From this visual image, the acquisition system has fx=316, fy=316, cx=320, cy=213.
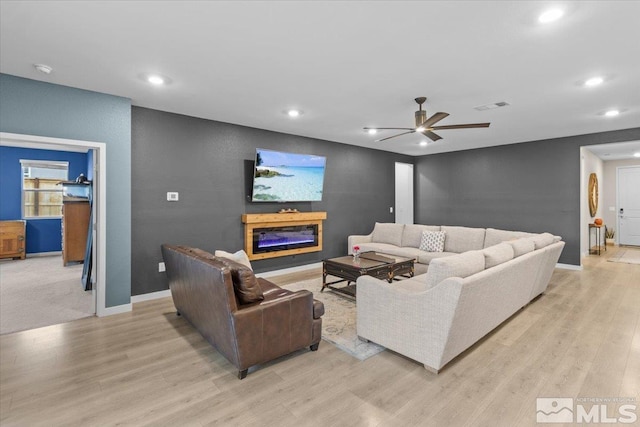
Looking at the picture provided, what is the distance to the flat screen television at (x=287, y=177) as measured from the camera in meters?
5.29

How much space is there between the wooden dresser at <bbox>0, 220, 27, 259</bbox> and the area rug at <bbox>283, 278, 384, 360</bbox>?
689 centimetres

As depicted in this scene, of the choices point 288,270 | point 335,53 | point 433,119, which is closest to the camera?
point 335,53

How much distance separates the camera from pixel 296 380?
2.42 meters

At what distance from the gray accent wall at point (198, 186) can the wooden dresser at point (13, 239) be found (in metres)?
4.96

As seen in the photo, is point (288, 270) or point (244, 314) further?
point (288, 270)

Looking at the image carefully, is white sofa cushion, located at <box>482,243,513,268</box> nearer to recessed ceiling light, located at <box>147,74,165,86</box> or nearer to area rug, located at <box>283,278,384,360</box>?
area rug, located at <box>283,278,384,360</box>

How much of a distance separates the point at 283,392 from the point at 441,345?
1.22 metres

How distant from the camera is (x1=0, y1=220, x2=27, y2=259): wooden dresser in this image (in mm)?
6789

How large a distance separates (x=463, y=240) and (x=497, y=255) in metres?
2.83

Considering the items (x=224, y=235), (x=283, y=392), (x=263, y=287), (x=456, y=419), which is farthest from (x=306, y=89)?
(x=456, y=419)

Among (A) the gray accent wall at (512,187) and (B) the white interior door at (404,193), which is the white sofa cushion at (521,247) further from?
(B) the white interior door at (404,193)

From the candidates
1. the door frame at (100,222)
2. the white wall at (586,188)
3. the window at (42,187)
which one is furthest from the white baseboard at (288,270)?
the window at (42,187)

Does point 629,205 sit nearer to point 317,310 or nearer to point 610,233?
point 610,233

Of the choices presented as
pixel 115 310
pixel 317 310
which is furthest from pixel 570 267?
pixel 115 310
